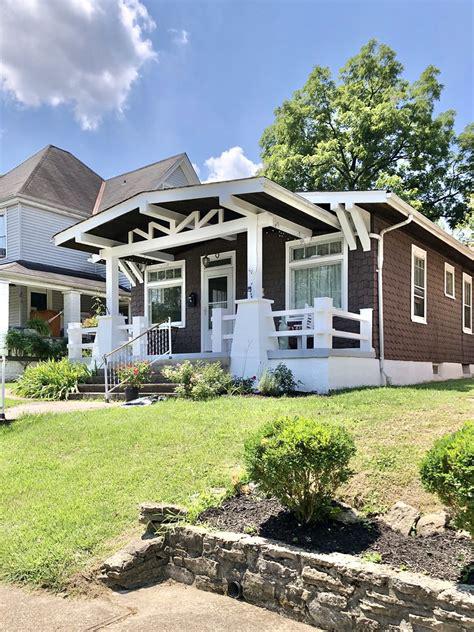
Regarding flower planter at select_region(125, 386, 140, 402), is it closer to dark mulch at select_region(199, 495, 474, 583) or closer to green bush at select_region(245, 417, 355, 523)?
dark mulch at select_region(199, 495, 474, 583)

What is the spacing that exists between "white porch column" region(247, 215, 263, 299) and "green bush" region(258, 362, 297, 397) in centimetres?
154

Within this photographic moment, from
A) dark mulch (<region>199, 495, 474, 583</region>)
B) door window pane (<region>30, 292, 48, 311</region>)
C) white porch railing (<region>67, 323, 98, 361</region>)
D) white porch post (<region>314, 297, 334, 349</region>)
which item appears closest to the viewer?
dark mulch (<region>199, 495, 474, 583</region>)

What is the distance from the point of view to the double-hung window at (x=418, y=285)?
12.3 metres

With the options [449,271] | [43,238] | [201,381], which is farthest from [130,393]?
[43,238]

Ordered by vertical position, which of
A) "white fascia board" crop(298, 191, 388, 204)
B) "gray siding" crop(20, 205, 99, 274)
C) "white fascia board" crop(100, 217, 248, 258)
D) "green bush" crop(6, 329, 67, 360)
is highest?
"gray siding" crop(20, 205, 99, 274)

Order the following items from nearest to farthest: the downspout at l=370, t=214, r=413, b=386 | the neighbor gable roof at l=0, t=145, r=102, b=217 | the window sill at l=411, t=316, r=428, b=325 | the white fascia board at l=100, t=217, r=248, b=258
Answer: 1. the white fascia board at l=100, t=217, r=248, b=258
2. the downspout at l=370, t=214, r=413, b=386
3. the window sill at l=411, t=316, r=428, b=325
4. the neighbor gable roof at l=0, t=145, r=102, b=217

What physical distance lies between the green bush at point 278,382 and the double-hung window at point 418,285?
4.50m

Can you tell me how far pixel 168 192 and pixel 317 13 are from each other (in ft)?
20.7

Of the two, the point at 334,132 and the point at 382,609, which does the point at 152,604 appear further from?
the point at 334,132

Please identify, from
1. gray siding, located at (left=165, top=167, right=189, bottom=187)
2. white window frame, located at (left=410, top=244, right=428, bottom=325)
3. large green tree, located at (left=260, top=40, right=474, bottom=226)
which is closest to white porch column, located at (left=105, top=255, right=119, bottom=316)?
white window frame, located at (left=410, top=244, right=428, bottom=325)

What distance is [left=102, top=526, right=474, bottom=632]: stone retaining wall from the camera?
2.92 m

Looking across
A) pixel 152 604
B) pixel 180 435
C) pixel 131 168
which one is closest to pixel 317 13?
pixel 180 435

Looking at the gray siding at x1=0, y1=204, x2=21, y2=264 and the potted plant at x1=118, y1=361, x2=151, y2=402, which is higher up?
the gray siding at x1=0, y1=204, x2=21, y2=264

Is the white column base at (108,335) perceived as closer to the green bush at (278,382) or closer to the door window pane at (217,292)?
the door window pane at (217,292)
